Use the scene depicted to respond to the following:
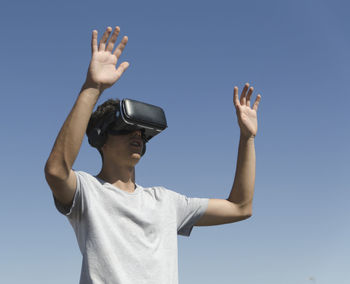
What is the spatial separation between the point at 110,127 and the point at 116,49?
77 cm

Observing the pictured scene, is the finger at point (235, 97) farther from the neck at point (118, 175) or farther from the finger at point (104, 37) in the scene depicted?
the finger at point (104, 37)

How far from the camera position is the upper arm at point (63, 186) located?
351 centimetres

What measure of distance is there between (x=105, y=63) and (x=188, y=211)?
1613 millimetres

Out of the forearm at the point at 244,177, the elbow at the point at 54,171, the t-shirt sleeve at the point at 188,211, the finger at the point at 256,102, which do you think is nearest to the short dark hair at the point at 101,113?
the t-shirt sleeve at the point at 188,211

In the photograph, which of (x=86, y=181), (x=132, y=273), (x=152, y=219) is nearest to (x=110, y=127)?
(x=86, y=181)

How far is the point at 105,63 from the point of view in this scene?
151 inches

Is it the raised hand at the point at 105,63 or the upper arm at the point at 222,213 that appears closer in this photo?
the raised hand at the point at 105,63

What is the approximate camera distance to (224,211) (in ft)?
15.3

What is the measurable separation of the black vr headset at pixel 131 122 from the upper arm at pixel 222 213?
86cm

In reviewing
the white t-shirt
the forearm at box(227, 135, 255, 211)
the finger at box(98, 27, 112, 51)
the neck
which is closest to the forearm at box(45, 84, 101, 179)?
the white t-shirt

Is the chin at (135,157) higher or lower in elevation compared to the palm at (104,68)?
lower

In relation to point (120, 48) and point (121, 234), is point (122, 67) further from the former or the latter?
point (121, 234)

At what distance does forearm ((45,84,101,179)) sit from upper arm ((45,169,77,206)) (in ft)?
0.13

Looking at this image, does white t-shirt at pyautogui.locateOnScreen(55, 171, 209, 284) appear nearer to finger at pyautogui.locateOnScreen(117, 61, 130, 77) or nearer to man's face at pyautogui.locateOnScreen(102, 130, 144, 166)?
man's face at pyautogui.locateOnScreen(102, 130, 144, 166)
